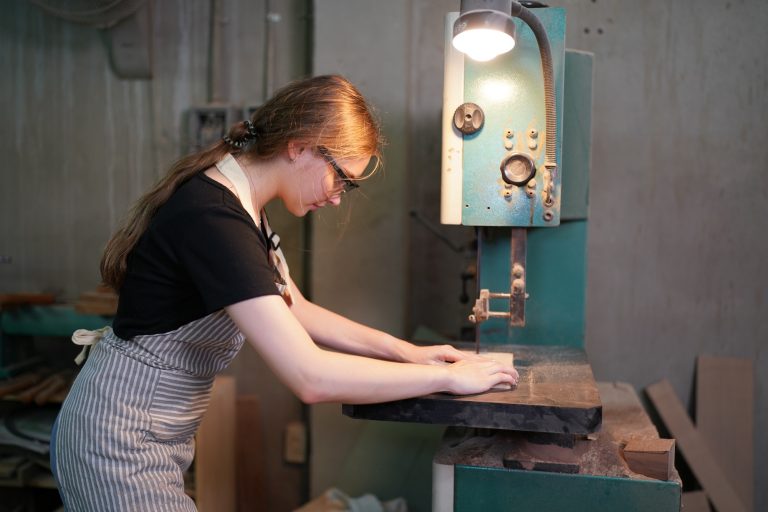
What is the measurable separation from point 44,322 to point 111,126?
72cm

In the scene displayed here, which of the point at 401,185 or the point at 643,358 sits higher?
the point at 401,185

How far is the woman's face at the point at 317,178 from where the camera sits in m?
1.17

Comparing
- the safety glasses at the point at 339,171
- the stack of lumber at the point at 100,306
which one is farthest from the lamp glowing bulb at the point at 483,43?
the stack of lumber at the point at 100,306

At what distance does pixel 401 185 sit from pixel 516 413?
3.77 feet

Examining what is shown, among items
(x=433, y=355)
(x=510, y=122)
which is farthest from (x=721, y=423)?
(x=510, y=122)

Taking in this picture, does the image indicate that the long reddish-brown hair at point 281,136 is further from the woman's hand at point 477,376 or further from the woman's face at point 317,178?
the woman's hand at point 477,376

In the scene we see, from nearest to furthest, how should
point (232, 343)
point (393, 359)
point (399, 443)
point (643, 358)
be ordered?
1. point (232, 343)
2. point (393, 359)
3. point (399, 443)
4. point (643, 358)

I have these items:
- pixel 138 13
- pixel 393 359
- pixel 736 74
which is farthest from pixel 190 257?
pixel 736 74

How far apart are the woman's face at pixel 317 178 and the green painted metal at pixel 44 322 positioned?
1050mm

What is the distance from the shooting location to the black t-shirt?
38.0 inches

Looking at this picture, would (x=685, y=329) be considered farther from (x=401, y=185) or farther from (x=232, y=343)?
(x=232, y=343)

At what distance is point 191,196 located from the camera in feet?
3.37

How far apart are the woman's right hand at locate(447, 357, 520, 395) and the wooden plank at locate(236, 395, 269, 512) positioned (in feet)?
4.16

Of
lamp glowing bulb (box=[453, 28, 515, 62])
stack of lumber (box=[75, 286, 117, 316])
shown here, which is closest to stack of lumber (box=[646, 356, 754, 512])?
lamp glowing bulb (box=[453, 28, 515, 62])
